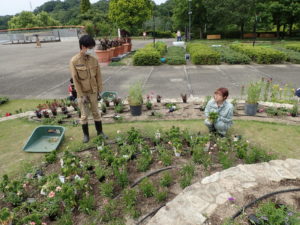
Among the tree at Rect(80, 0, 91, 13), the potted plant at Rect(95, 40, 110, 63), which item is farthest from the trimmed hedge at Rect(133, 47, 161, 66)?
the tree at Rect(80, 0, 91, 13)

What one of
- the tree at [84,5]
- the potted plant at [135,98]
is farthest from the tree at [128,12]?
the tree at [84,5]

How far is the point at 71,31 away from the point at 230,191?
45.2m

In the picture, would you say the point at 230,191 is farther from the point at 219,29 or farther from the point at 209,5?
the point at 219,29

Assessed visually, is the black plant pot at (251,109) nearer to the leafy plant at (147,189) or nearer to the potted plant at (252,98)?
the potted plant at (252,98)

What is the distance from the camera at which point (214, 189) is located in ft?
9.21

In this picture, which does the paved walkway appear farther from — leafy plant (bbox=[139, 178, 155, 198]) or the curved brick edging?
Answer: leafy plant (bbox=[139, 178, 155, 198])

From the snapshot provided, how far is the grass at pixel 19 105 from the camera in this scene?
280 inches

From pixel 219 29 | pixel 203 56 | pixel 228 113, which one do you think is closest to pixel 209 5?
pixel 219 29

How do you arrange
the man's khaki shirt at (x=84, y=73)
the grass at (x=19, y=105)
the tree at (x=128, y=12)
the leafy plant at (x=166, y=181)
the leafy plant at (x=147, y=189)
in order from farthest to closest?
the tree at (x=128, y=12) < the grass at (x=19, y=105) < the man's khaki shirt at (x=84, y=73) < the leafy plant at (x=166, y=181) < the leafy plant at (x=147, y=189)

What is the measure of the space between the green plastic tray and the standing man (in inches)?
24.0

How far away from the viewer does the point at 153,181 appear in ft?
10.8

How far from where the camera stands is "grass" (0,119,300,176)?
4.07 meters

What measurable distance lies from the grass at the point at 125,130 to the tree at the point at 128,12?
49.3 feet

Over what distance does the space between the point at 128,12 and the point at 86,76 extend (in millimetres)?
16448
